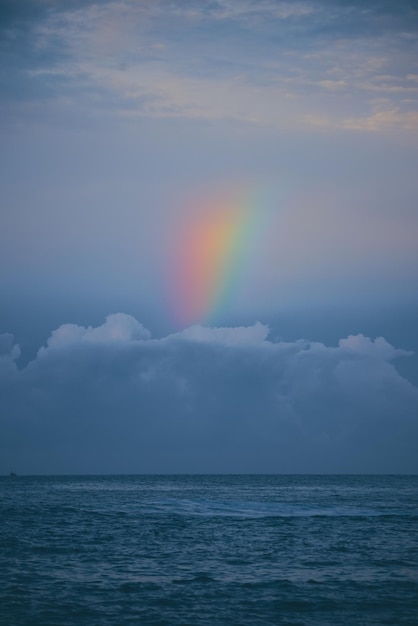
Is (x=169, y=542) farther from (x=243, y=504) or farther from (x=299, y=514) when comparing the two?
(x=243, y=504)

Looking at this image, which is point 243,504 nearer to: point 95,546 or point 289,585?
point 95,546

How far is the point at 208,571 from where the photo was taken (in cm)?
4131

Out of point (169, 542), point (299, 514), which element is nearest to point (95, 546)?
point (169, 542)

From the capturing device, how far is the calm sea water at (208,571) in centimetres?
3172

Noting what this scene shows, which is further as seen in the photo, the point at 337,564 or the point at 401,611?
the point at 337,564

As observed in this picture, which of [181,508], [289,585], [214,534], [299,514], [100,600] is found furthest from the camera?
[181,508]

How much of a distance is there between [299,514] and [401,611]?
49.3 metres

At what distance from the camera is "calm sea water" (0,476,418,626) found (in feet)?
104

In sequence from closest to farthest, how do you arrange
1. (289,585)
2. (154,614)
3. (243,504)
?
(154,614) < (289,585) < (243,504)

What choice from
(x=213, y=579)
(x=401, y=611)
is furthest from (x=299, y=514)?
(x=401, y=611)

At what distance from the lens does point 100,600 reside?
33844 mm

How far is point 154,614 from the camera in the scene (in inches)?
1249

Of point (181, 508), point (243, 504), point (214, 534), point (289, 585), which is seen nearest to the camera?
point (289, 585)

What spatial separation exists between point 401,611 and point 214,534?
2920cm
